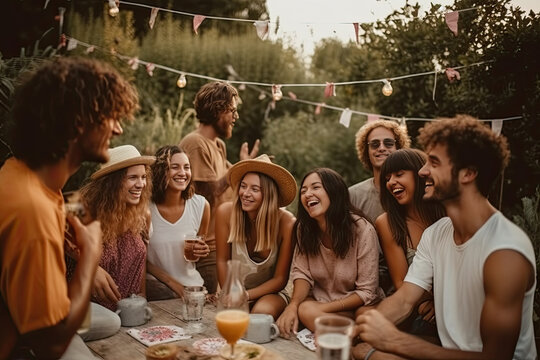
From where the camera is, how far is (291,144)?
30.1 ft

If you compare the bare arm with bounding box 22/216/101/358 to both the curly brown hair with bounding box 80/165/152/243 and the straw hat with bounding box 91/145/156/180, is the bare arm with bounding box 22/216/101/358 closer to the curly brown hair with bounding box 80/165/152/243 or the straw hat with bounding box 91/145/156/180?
the curly brown hair with bounding box 80/165/152/243

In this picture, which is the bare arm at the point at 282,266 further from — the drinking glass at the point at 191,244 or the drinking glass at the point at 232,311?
the drinking glass at the point at 232,311

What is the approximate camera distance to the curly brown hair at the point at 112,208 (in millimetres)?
3432

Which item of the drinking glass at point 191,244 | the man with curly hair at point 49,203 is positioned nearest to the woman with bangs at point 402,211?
the drinking glass at point 191,244

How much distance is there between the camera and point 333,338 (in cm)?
185

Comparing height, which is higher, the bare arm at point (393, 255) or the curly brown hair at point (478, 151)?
the curly brown hair at point (478, 151)

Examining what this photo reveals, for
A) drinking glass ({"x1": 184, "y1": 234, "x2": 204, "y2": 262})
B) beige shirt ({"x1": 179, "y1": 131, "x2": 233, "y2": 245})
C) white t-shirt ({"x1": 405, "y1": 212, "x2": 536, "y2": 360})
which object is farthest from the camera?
beige shirt ({"x1": 179, "y1": 131, "x2": 233, "y2": 245})

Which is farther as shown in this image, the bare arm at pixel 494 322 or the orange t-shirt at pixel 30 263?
the bare arm at pixel 494 322

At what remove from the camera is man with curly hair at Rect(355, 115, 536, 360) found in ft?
7.21

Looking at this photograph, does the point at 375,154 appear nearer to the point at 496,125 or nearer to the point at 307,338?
the point at 496,125

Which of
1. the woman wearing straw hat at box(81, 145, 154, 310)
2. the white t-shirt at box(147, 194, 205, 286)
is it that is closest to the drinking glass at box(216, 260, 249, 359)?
the woman wearing straw hat at box(81, 145, 154, 310)

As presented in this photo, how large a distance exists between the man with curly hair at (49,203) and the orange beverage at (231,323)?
0.56 metres

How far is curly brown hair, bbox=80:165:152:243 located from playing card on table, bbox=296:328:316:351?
4.56 feet

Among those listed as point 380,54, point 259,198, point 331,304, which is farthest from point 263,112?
point 331,304
